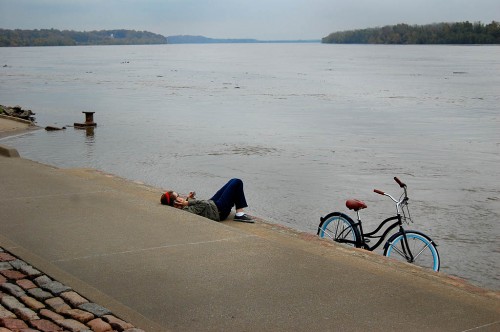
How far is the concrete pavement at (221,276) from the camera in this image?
225 inches

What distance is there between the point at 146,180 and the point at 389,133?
582 inches

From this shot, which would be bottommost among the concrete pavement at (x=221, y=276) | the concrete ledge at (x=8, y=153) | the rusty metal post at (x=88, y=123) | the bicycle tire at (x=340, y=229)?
the rusty metal post at (x=88, y=123)

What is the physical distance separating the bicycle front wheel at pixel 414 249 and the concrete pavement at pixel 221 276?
2.47 ft

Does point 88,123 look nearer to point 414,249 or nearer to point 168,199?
point 168,199

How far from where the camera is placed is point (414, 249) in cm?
887

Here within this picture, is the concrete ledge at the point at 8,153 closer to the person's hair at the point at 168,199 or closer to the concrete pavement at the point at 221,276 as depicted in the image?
the concrete pavement at the point at 221,276

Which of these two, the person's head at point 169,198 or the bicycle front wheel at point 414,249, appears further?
the person's head at point 169,198

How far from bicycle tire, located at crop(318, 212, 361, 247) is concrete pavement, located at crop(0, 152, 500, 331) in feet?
1.40

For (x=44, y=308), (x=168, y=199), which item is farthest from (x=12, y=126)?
(x=44, y=308)

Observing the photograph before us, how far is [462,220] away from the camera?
1402 centimetres

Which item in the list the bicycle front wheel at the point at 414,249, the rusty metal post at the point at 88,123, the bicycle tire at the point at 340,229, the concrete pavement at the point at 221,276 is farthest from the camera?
the rusty metal post at the point at 88,123

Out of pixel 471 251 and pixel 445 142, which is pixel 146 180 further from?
pixel 445 142

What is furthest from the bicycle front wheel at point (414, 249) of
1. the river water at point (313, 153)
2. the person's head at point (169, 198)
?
the person's head at point (169, 198)

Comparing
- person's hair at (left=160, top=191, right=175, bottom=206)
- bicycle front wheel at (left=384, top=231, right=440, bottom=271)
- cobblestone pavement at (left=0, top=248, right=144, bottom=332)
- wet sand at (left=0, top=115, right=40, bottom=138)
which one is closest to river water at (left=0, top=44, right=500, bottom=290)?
wet sand at (left=0, top=115, right=40, bottom=138)
